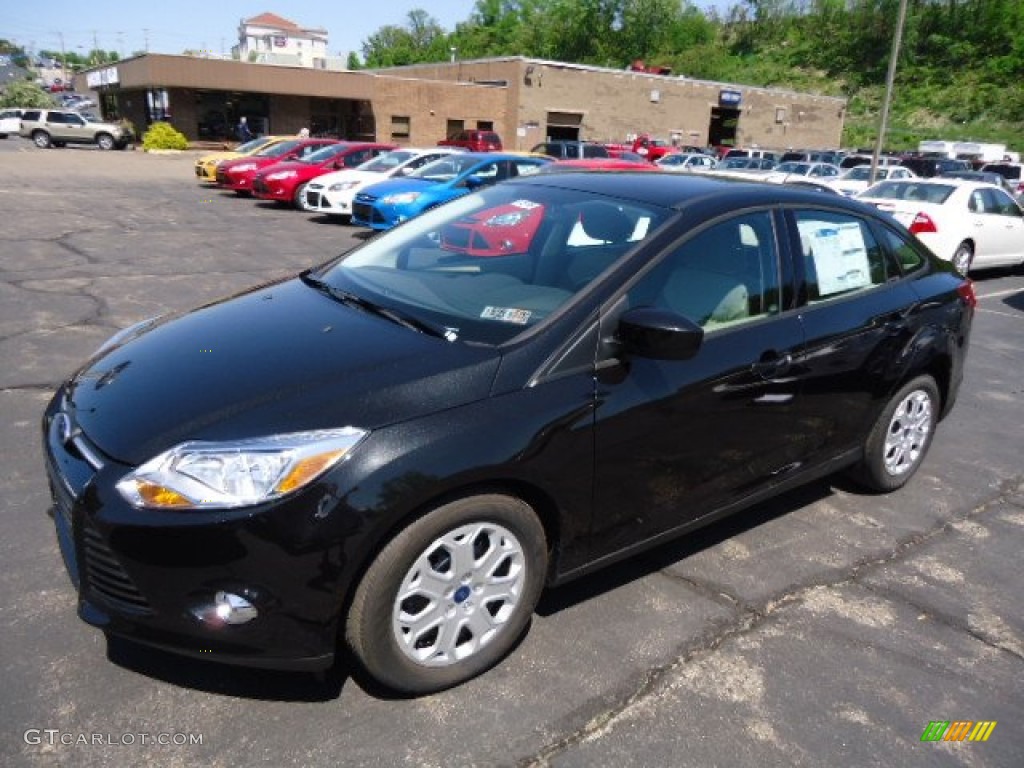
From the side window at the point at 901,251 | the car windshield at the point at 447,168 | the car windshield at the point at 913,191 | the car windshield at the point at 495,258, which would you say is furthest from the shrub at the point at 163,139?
the side window at the point at 901,251

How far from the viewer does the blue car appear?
13203 millimetres

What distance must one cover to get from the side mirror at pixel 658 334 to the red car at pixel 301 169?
15.4 m

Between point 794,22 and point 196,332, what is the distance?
9651 centimetres

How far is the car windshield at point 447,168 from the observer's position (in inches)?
571

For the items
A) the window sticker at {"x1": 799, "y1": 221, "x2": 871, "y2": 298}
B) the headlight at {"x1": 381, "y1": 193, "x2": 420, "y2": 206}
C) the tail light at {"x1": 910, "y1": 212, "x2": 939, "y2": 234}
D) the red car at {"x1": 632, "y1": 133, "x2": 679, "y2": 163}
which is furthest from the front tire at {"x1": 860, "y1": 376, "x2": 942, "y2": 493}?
the red car at {"x1": 632, "y1": 133, "x2": 679, "y2": 163}

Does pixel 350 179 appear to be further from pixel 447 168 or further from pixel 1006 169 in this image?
pixel 1006 169

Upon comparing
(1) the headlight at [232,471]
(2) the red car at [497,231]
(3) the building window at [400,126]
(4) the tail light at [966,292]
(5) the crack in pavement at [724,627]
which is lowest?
(5) the crack in pavement at [724,627]

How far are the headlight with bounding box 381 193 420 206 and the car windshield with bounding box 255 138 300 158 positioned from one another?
26.7 feet

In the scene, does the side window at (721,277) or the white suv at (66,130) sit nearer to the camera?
the side window at (721,277)

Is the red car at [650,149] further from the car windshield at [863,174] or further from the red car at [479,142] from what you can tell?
the car windshield at [863,174]

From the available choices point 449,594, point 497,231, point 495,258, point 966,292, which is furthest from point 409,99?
point 449,594

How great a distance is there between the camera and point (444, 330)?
2.89 meters

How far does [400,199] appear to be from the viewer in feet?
43.5

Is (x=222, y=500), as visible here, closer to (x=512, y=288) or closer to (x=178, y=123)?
(x=512, y=288)
